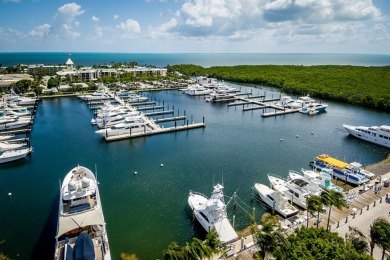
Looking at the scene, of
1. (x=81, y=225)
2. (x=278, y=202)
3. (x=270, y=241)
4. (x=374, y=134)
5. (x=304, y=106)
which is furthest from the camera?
(x=304, y=106)

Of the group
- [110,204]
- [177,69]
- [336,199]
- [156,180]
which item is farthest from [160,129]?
[177,69]

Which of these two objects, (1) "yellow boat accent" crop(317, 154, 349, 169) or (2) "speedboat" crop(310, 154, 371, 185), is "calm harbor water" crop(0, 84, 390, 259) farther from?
(1) "yellow boat accent" crop(317, 154, 349, 169)

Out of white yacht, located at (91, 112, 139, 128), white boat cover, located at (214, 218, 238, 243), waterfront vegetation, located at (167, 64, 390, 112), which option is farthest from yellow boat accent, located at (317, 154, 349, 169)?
waterfront vegetation, located at (167, 64, 390, 112)

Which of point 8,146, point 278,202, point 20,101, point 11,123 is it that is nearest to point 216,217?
point 278,202

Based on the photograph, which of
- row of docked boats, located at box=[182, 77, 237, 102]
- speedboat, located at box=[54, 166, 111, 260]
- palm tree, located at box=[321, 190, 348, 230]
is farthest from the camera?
row of docked boats, located at box=[182, 77, 237, 102]

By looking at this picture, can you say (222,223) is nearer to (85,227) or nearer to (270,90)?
(85,227)

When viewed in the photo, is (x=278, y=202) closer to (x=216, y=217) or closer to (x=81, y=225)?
(x=216, y=217)
